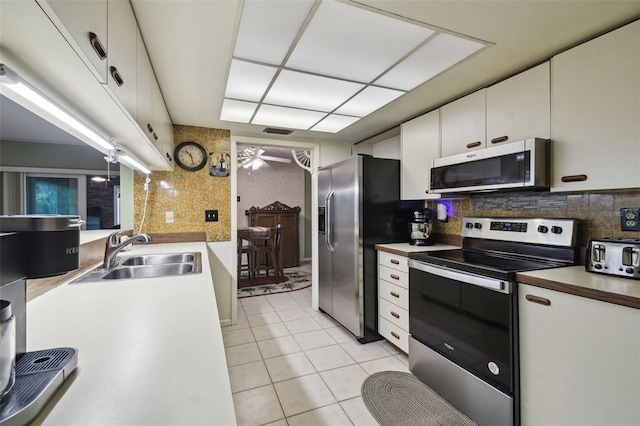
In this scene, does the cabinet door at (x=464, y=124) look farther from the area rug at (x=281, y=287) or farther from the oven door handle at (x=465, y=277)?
the area rug at (x=281, y=287)

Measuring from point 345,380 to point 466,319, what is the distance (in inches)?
37.8

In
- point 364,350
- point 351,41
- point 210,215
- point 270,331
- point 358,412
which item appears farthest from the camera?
point 210,215

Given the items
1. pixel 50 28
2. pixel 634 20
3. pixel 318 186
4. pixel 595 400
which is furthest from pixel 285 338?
pixel 634 20

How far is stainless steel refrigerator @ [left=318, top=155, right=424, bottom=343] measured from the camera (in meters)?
2.71

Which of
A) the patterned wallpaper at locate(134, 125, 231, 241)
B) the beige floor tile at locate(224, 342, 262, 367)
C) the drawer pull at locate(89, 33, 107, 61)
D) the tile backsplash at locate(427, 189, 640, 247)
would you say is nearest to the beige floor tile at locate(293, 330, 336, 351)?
the beige floor tile at locate(224, 342, 262, 367)

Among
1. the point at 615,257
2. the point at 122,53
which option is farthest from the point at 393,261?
the point at 122,53

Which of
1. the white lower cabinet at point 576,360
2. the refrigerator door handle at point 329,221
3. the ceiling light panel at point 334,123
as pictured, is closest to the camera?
the white lower cabinet at point 576,360

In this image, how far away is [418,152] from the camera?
103 inches

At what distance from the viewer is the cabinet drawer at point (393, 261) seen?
234 centimetres

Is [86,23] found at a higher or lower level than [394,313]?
higher

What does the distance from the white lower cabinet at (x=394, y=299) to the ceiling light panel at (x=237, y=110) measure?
1708mm

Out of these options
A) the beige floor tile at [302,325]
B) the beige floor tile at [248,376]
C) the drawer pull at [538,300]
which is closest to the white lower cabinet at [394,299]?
→ the beige floor tile at [302,325]

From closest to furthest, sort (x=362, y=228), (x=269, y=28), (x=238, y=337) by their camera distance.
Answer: (x=269, y=28), (x=362, y=228), (x=238, y=337)

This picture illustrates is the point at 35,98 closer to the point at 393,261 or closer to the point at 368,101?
the point at 368,101
